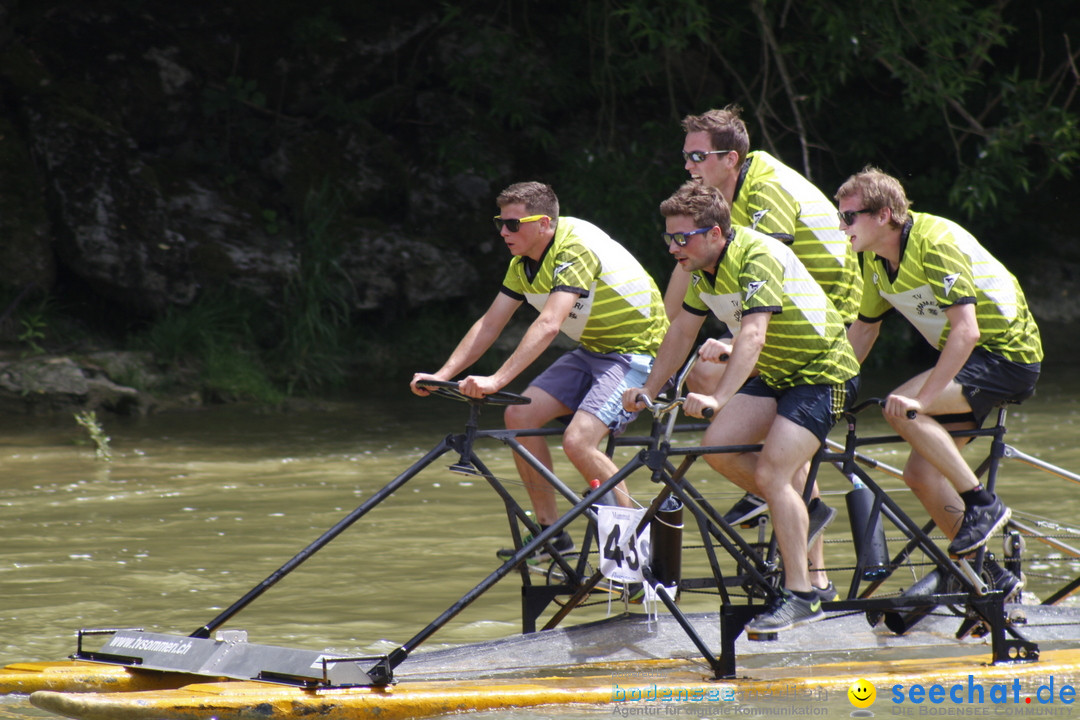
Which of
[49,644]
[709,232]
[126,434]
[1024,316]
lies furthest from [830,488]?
[126,434]

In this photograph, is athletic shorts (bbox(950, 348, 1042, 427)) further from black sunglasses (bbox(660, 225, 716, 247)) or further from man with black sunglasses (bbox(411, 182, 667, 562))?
man with black sunglasses (bbox(411, 182, 667, 562))

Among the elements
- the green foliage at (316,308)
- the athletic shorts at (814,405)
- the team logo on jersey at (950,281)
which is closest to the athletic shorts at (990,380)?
the team logo on jersey at (950,281)

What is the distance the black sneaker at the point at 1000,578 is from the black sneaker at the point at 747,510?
0.83 metres

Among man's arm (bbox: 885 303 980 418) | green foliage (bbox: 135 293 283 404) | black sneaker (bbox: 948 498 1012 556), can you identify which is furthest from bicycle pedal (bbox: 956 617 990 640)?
green foliage (bbox: 135 293 283 404)

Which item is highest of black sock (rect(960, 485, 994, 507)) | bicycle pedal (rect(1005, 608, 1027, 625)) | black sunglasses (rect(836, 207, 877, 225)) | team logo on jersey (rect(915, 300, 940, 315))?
black sunglasses (rect(836, 207, 877, 225))

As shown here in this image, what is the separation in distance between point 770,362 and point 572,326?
94 cm

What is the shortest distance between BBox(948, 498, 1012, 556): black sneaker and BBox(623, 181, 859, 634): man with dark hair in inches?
22.8

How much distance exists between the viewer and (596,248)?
489cm

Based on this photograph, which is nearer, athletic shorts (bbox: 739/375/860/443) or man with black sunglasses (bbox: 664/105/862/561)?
athletic shorts (bbox: 739/375/860/443)

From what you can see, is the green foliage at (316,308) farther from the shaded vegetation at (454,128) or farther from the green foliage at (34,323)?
the green foliage at (34,323)

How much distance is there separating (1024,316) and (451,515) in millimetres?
3659

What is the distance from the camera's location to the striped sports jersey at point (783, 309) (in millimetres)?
4199

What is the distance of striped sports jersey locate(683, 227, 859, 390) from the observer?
4.20m

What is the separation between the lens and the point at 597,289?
16.2 feet
